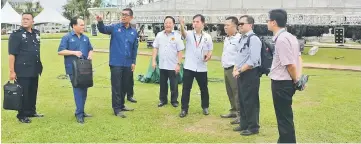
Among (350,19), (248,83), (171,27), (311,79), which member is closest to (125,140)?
(248,83)

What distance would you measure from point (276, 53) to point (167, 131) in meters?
2.00

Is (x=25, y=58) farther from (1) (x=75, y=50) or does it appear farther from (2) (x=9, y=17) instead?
(2) (x=9, y=17)

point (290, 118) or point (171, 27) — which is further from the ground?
point (171, 27)

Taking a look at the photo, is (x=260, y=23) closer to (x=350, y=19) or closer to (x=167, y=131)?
(x=350, y=19)

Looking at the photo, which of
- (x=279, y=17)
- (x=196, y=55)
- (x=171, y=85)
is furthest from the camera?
(x=171, y=85)

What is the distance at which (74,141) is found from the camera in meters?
5.25

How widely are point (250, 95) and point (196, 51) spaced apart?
1.38 metres

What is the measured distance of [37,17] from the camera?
39844 mm

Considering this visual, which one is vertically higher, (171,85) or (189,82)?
(189,82)

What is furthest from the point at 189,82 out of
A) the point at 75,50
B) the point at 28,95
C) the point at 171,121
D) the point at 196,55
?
the point at 28,95

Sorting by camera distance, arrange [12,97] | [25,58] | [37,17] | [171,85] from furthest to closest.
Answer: [37,17] → [171,85] → [25,58] → [12,97]

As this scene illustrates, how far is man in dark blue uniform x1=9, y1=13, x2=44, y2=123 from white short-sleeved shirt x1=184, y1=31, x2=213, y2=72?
225 centimetres

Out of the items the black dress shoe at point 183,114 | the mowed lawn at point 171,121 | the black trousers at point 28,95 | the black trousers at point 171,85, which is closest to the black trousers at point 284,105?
the mowed lawn at point 171,121

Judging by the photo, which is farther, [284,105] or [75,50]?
[75,50]
